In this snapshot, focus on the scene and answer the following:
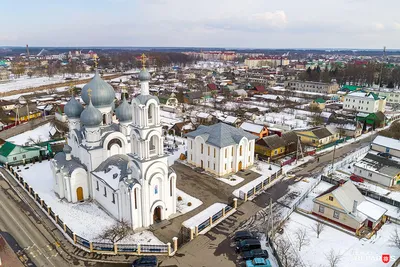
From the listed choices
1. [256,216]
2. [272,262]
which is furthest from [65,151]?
[272,262]

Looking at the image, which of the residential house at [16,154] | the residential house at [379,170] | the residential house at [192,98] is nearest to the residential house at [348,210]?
the residential house at [379,170]

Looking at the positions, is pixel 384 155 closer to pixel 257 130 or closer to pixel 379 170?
pixel 379 170

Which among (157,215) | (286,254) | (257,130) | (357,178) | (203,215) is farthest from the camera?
(257,130)

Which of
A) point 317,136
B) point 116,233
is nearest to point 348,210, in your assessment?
point 116,233

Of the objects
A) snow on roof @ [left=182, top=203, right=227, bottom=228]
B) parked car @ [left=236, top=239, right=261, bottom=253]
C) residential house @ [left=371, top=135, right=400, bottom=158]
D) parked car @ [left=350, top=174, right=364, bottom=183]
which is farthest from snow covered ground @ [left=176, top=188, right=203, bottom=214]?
residential house @ [left=371, top=135, right=400, bottom=158]

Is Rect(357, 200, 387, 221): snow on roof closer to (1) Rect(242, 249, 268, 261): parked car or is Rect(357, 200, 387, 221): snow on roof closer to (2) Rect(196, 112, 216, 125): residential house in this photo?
(1) Rect(242, 249, 268, 261): parked car

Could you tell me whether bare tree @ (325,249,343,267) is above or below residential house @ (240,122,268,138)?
below
